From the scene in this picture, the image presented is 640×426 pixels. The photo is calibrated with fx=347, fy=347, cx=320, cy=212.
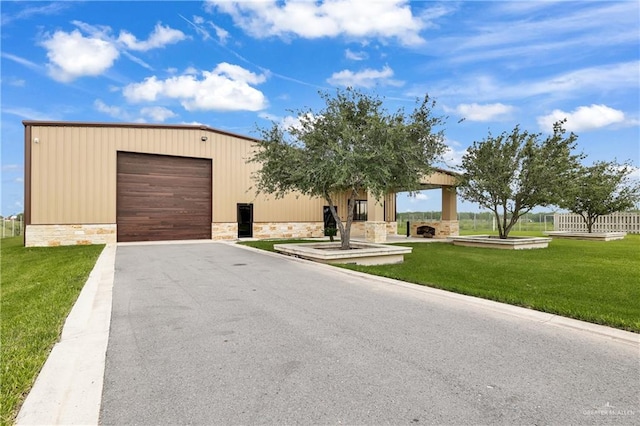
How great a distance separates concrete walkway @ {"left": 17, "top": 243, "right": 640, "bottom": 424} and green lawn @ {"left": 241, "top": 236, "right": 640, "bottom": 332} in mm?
573

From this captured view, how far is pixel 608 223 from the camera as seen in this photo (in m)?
30.2

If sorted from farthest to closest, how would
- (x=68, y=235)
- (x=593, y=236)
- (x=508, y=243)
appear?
(x=593, y=236), (x=68, y=235), (x=508, y=243)

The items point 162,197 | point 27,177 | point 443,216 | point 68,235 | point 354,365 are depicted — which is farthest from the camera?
point 443,216

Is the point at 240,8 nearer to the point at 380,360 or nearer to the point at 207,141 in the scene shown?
the point at 207,141

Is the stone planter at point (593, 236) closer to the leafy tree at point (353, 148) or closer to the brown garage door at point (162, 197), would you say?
the leafy tree at point (353, 148)

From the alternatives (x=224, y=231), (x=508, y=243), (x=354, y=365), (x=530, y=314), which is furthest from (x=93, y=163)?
(x=508, y=243)

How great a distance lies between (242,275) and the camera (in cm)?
831

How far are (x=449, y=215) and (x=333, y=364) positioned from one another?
2005 centimetres

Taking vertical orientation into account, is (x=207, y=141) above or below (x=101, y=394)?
above

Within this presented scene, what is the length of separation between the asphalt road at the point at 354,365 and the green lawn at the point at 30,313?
625 mm

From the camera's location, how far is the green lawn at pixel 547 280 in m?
5.24

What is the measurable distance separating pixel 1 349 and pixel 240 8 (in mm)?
12594

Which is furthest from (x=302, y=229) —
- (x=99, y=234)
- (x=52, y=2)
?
(x=52, y=2)

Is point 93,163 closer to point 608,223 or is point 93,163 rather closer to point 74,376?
point 74,376
